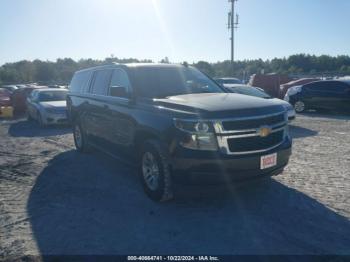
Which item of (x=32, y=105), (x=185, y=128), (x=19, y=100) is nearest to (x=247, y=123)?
(x=185, y=128)

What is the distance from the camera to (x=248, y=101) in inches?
196

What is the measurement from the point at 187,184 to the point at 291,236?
1354 mm

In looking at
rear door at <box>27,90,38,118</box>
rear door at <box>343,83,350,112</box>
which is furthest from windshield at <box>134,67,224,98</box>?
rear door at <box>343,83,350,112</box>

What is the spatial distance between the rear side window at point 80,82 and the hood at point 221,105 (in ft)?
10.7

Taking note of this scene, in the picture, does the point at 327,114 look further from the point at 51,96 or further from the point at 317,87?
the point at 51,96

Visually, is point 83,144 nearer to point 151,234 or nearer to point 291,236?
point 151,234

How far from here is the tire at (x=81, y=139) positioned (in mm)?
8170

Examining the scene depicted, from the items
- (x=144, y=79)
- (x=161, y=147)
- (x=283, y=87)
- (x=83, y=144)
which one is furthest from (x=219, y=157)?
(x=283, y=87)

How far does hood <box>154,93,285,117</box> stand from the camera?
4449 millimetres

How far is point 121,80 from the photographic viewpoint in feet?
20.0

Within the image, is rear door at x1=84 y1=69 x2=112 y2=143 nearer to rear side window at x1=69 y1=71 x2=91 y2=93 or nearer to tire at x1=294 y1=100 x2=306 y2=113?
rear side window at x1=69 y1=71 x2=91 y2=93

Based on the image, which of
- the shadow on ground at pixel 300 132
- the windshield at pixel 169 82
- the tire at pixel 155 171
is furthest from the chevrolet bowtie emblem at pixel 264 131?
the shadow on ground at pixel 300 132

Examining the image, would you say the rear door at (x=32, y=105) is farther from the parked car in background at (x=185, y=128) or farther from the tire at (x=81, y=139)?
the parked car in background at (x=185, y=128)

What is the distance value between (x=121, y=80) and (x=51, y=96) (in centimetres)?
965
